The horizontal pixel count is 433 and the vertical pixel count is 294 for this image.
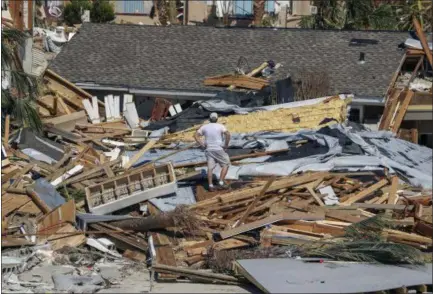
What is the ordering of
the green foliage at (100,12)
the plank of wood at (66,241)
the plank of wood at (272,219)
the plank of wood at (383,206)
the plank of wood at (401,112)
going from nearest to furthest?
the plank of wood at (272,219), the plank of wood at (66,241), the plank of wood at (383,206), the plank of wood at (401,112), the green foliage at (100,12)

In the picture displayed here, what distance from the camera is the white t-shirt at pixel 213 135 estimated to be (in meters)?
14.1

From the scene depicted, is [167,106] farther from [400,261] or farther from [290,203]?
[400,261]

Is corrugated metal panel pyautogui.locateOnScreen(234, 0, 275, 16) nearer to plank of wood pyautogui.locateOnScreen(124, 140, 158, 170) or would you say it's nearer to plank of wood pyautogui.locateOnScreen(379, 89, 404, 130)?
plank of wood pyautogui.locateOnScreen(379, 89, 404, 130)

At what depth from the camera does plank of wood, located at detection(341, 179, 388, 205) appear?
13.8 meters

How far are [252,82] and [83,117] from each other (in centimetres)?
444

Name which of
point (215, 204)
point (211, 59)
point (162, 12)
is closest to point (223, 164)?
point (215, 204)

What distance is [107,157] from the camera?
17.4 meters

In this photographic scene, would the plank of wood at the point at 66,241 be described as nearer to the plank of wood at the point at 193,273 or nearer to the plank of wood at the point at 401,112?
the plank of wood at the point at 193,273

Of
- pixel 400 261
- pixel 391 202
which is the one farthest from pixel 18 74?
pixel 400 261

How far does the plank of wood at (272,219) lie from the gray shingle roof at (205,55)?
30.9 feet

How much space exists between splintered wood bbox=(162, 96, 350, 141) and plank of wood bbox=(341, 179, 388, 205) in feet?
11.5

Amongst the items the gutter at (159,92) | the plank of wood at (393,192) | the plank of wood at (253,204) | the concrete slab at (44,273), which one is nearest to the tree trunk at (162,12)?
the gutter at (159,92)

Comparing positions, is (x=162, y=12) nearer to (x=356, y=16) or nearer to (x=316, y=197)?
(x=356, y=16)

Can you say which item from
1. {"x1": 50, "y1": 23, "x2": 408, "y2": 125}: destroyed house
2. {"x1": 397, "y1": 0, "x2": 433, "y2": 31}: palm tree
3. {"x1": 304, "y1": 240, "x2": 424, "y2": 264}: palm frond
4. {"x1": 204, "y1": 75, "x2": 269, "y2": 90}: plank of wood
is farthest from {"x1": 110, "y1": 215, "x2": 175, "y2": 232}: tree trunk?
{"x1": 397, "y1": 0, "x2": 433, "y2": 31}: palm tree
